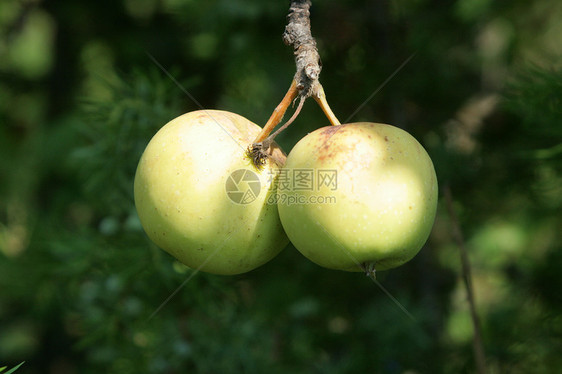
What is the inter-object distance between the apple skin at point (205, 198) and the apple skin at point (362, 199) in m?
0.06

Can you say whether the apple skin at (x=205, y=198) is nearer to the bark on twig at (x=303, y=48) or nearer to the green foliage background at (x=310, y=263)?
the bark on twig at (x=303, y=48)

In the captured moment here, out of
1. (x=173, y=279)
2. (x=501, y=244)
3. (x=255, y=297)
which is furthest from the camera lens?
(x=501, y=244)

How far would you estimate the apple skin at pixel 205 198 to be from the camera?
34.3 inches

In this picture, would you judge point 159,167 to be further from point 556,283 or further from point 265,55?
point 556,283

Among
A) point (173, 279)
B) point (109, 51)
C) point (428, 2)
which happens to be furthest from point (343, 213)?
point (109, 51)

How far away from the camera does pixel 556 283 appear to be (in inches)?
57.9

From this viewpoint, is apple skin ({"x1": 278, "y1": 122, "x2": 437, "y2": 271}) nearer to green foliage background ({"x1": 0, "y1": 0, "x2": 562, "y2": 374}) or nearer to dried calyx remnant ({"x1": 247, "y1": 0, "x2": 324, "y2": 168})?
dried calyx remnant ({"x1": 247, "y1": 0, "x2": 324, "y2": 168})

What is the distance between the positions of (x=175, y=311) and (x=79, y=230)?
0.37 meters

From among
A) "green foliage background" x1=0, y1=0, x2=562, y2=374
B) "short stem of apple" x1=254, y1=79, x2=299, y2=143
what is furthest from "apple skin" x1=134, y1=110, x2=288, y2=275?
"green foliage background" x1=0, y1=0, x2=562, y2=374

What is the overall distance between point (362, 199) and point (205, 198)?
0.80 ft

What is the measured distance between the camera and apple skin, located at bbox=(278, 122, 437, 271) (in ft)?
2.63

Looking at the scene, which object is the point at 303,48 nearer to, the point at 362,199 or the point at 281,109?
the point at 281,109

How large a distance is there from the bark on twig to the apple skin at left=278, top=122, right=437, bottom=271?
0.28 ft

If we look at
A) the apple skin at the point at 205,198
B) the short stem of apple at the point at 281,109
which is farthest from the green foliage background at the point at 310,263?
the short stem of apple at the point at 281,109
